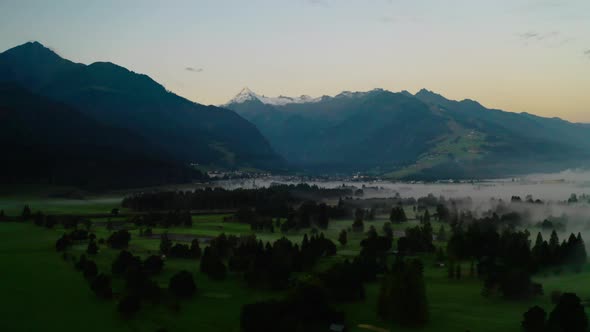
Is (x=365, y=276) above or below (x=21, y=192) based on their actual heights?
below

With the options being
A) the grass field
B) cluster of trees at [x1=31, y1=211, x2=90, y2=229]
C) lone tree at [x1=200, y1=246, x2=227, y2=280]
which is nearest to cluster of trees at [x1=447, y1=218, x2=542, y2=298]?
the grass field

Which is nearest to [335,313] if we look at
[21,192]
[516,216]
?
[516,216]

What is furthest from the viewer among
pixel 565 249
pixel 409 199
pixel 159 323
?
pixel 409 199

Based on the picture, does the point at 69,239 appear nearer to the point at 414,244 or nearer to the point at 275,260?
the point at 275,260

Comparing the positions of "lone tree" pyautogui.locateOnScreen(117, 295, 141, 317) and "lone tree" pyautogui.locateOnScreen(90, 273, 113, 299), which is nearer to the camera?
"lone tree" pyautogui.locateOnScreen(117, 295, 141, 317)

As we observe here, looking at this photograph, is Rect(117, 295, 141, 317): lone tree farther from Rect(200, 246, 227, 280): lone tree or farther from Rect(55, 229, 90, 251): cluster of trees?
Rect(55, 229, 90, 251): cluster of trees

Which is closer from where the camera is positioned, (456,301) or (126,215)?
(456,301)

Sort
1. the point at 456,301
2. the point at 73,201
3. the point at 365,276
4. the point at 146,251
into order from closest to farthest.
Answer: the point at 456,301 < the point at 365,276 < the point at 146,251 < the point at 73,201

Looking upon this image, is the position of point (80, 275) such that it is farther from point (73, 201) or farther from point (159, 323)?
point (73, 201)
